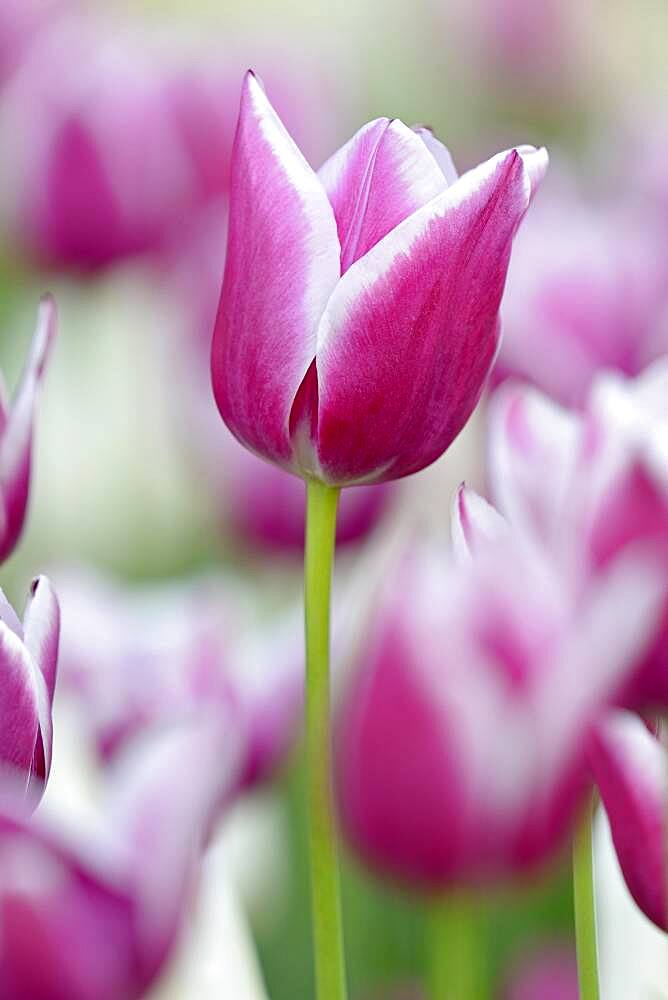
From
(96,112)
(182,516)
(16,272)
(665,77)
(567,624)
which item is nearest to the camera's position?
(567,624)

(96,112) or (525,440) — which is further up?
(96,112)

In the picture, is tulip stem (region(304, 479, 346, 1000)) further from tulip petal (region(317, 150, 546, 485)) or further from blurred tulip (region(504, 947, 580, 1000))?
blurred tulip (region(504, 947, 580, 1000))

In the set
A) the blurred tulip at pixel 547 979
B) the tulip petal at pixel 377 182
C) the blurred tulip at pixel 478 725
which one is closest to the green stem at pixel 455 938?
the blurred tulip at pixel 478 725

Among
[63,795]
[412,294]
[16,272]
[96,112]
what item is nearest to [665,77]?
[16,272]

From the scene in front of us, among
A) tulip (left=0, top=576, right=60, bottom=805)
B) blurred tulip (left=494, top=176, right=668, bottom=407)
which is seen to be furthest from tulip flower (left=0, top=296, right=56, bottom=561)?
blurred tulip (left=494, top=176, right=668, bottom=407)

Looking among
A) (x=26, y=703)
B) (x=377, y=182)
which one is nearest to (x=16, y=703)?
(x=26, y=703)

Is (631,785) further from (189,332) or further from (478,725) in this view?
(189,332)

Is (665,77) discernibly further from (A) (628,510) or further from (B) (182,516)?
(A) (628,510)

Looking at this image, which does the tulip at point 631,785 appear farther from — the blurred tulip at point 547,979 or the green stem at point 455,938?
Answer: the blurred tulip at point 547,979
